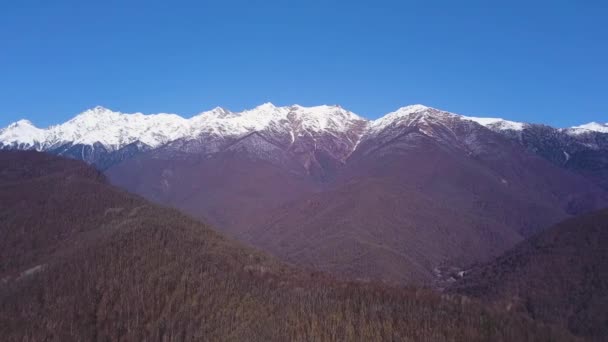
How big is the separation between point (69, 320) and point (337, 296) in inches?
2427

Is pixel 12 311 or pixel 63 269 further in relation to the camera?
pixel 63 269

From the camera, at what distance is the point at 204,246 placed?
178 m

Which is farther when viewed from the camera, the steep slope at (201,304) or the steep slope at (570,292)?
the steep slope at (570,292)

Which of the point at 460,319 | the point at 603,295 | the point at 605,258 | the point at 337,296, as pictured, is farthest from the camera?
the point at 605,258

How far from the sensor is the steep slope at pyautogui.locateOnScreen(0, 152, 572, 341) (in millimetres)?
132875

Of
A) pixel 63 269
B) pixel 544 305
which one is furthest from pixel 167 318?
pixel 544 305

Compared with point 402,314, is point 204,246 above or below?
above

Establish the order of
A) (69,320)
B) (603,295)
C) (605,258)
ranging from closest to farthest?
(69,320), (603,295), (605,258)

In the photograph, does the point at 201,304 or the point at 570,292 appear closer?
Answer: the point at 201,304

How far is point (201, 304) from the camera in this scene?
144625 mm

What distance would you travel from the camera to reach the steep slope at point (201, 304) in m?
133

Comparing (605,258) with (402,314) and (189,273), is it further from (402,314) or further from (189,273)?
(189,273)

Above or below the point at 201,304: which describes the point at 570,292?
above

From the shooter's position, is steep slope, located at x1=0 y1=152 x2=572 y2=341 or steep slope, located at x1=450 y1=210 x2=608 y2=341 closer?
steep slope, located at x1=0 y1=152 x2=572 y2=341
